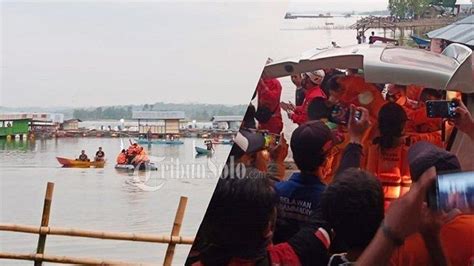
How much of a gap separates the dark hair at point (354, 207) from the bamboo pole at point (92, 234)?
2.10 meters

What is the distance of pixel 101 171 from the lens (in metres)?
3.59

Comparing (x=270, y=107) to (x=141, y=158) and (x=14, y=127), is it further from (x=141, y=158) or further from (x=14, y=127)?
(x=14, y=127)

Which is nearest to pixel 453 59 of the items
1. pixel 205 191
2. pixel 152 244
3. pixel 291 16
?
pixel 291 16

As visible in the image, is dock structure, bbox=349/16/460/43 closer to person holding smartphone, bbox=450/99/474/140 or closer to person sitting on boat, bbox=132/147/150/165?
person holding smartphone, bbox=450/99/474/140

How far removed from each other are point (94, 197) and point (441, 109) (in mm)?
2666

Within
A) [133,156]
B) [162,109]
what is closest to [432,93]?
[162,109]

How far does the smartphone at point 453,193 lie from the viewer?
1500 mm

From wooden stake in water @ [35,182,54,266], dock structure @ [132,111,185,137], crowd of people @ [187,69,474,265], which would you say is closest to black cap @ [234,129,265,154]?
crowd of people @ [187,69,474,265]

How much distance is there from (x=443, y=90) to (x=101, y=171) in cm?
240

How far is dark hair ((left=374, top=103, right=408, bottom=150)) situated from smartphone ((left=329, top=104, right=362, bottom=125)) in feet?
0.19

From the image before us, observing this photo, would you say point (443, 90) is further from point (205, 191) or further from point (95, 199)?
point (95, 199)

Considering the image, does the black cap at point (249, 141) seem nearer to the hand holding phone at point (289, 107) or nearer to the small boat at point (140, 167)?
the hand holding phone at point (289, 107)

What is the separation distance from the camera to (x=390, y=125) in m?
1.57

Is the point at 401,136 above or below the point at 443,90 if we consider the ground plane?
below
